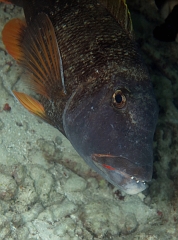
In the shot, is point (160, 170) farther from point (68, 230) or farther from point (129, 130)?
point (129, 130)

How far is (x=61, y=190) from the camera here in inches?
139

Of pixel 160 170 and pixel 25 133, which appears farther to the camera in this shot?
pixel 160 170

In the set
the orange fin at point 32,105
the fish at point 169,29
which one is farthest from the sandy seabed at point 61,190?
the fish at point 169,29

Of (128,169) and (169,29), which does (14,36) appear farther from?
(169,29)

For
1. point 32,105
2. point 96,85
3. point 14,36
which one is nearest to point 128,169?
point 96,85

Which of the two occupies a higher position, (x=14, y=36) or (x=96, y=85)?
(x=14, y=36)

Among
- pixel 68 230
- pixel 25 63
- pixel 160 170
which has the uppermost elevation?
pixel 25 63

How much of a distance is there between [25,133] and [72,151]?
0.64 meters

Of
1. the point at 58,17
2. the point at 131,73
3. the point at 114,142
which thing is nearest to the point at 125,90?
the point at 131,73

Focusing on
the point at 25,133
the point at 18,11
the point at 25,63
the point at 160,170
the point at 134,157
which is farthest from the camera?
the point at 18,11

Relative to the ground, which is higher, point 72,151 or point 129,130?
point 129,130

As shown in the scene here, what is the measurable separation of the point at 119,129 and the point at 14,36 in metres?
2.06

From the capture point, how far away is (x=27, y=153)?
3.60m

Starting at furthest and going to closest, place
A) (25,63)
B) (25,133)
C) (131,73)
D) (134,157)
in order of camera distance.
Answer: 1. (25,133)
2. (25,63)
3. (131,73)
4. (134,157)
